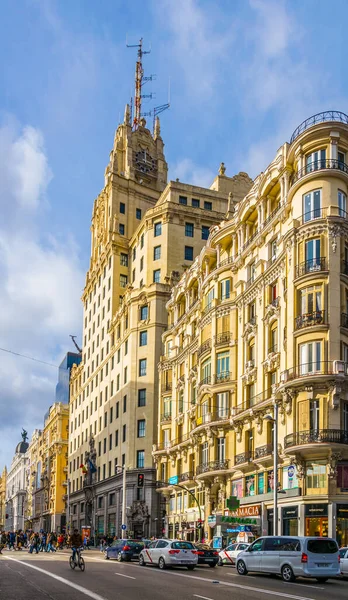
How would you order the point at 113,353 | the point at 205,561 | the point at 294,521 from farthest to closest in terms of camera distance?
the point at 113,353
the point at 294,521
the point at 205,561

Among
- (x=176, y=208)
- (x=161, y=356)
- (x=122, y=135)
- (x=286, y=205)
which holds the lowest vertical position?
(x=161, y=356)

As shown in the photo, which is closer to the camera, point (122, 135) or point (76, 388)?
point (122, 135)

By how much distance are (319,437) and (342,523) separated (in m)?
4.82

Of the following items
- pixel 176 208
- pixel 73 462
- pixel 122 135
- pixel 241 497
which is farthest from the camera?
pixel 73 462

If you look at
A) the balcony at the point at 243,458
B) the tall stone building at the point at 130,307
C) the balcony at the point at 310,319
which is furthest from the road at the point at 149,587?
the tall stone building at the point at 130,307

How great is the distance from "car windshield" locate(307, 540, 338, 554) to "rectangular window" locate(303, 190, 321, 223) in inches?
922

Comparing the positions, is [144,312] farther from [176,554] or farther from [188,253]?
[176,554]

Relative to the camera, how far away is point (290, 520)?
4388cm

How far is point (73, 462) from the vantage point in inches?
4331

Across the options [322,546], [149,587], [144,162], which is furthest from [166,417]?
[149,587]

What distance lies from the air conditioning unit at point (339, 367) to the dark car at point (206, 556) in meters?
12.1

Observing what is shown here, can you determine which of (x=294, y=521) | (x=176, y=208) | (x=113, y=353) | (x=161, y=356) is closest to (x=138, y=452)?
(x=161, y=356)

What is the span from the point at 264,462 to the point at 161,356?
93.2 feet

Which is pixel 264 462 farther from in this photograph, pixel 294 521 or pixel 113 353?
pixel 113 353
